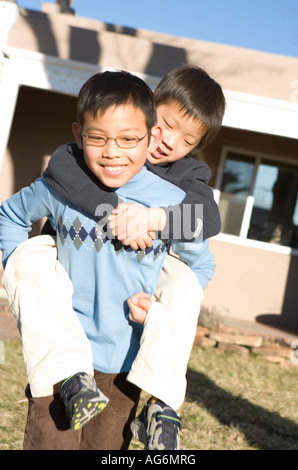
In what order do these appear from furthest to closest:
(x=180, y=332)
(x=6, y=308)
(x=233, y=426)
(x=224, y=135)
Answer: (x=224, y=135), (x=6, y=308), (x=233, y=426), (x=180, y=332)

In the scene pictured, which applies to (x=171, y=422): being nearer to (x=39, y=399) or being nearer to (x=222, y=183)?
(x=39, y=399)

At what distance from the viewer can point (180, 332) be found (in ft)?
6.19

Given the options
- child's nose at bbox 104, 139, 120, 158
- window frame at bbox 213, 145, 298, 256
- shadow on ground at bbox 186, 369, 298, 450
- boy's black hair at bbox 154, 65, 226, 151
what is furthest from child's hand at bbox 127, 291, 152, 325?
window frame at bbox 213, 145, 298, 256

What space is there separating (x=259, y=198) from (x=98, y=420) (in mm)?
8287

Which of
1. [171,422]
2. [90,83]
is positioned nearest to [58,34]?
[90,83]

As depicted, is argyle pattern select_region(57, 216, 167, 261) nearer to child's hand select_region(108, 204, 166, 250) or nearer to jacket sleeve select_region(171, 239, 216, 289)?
child's hand select_region(108, 204, 166, 250)

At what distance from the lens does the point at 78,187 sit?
6.08 feet

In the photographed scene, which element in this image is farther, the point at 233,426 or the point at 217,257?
the point at 217,257

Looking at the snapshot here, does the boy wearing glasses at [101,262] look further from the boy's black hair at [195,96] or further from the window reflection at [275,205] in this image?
the window reflection at [275,205]

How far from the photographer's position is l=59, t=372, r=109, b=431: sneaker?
1604 mm

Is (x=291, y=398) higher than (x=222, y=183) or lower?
lower

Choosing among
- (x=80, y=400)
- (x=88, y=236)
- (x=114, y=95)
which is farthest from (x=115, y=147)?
(x=80, y=400)
